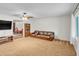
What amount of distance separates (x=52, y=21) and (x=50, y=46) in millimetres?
1182

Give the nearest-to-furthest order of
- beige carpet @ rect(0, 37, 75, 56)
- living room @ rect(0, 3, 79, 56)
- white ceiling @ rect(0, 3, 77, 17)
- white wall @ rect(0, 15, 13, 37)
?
white ceiling @ rect(0, 3, 77, 17)
living room @ rect(0, 3, 79, 56)
white wall @ rect(0, 15, 13, 37)
beige carpet @ rect(0, 37, 75, 56)

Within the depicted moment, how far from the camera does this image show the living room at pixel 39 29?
3.07 meters

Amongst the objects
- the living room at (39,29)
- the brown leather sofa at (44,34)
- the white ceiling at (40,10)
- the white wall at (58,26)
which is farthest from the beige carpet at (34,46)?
the white ceiling at (40,10)

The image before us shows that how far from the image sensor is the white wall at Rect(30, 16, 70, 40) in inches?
121

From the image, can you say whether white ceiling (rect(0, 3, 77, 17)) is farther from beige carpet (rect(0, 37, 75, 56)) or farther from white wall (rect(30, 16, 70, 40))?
beige carpet (rect(0, 37, 75, 56))

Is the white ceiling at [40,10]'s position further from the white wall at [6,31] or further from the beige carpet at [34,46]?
the beige carpet at [34,46]

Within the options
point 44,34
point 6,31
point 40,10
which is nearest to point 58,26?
point 44,34

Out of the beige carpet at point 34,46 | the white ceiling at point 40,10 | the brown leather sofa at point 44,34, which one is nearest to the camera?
the white ceiling at point 40,10

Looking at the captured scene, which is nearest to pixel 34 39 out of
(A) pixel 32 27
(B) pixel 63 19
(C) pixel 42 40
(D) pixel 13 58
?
(C) pixel 42 40

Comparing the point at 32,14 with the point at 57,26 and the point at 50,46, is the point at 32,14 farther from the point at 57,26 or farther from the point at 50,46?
the point at 50,46

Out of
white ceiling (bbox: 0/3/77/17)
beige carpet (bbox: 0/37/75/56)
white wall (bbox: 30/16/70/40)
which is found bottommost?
beige carpet (bbox: 0/37/75/56)

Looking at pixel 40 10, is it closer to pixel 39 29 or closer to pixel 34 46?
pixel 39 29

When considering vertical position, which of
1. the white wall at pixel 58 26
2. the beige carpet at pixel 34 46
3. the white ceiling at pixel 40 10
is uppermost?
the white ceiling at pixel 40 10

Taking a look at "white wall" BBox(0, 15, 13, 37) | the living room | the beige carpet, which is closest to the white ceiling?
the living room
